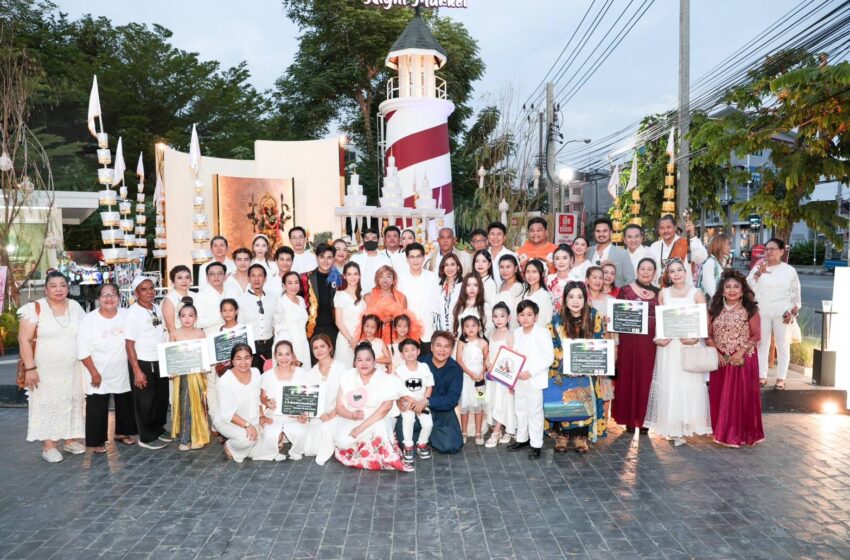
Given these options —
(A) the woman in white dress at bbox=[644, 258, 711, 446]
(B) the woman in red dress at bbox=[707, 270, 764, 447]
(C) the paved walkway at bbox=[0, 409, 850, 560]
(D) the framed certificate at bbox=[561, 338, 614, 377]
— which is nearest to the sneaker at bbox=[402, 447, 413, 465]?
(C) the paved walkway at bbox=[0, 409, 850, 560]

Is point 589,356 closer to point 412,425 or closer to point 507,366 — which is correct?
point 507,366

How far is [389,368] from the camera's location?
624cm

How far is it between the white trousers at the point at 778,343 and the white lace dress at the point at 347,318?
4.79 metres

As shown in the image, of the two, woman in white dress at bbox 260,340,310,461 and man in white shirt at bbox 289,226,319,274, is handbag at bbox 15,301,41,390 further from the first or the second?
man in white shirt at bbox 289,226,319,274

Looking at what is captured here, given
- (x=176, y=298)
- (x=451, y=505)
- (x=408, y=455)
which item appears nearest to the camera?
(x=451, y=505)

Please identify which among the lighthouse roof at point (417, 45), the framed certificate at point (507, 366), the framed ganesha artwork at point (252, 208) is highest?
the lighthouse roof at point (417, 45)

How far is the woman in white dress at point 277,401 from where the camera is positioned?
18.9ft

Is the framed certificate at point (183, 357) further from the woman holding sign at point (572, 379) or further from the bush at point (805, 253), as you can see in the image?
the bush at point (805, 253)

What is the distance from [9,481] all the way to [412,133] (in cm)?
1742

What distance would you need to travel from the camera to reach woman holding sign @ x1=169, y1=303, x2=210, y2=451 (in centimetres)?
603

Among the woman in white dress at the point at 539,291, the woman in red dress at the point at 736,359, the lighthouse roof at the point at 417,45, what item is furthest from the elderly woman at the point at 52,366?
the lighthouse roof at the point at 417,45

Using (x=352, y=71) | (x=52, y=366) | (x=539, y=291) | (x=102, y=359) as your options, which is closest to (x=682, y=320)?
(x=539, y=291)

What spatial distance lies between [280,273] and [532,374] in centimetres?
318

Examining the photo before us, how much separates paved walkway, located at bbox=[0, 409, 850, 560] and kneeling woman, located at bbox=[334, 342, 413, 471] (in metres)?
0.13
